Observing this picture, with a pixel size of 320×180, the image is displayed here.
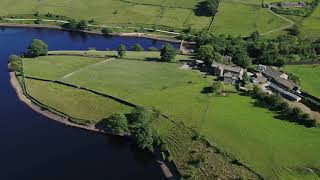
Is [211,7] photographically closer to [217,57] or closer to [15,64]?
[217,57]

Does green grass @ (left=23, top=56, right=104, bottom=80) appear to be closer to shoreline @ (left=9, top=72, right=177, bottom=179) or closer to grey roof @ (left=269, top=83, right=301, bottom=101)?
shoreline @ (left=9, top=72, right=177, bottom=179)

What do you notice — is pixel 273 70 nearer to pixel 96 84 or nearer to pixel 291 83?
pixel 291 83

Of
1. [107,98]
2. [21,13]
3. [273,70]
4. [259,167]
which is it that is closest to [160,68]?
[107,98]

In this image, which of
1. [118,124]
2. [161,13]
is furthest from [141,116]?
[161,13]

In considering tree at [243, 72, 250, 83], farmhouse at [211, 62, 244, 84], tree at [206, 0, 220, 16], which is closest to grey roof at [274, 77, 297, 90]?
tree at [243, 72, 250, 83]

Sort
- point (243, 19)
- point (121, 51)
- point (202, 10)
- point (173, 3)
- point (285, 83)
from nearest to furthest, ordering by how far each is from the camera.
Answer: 1. point (285, 83)
2. point (121, 51)
3. point (243, 19)
4. point (202, 10)
5. point (173, 3)

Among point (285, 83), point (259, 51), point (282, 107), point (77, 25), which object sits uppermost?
point (259, 51)
